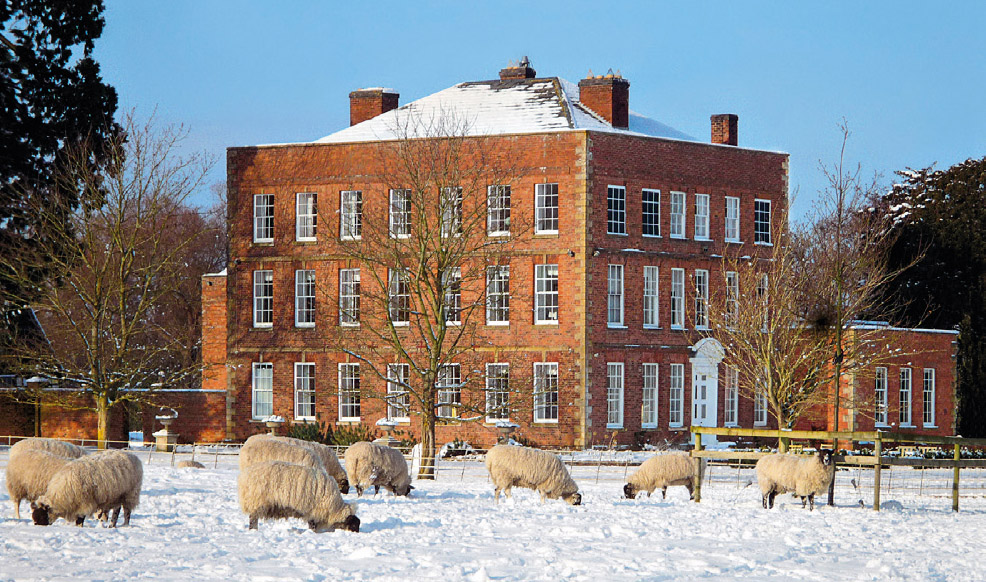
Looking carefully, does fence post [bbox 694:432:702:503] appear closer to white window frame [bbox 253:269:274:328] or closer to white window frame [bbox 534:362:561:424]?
white window frame [bbox 534:362:561:424]

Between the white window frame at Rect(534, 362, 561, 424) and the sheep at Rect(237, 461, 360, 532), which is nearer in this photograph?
the sheep at Rect(237, 461, 360, 532)

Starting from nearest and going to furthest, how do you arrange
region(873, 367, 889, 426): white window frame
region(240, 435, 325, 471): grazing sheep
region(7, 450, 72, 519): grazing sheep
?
region(7, 450, 72, 519): grazing sheep < region(240, 435, 325, 471): grazing sheep < region(873, 367, 889, 426): white window frame

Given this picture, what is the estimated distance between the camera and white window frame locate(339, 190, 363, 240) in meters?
47.6

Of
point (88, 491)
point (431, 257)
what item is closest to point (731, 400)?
point (431, 257)

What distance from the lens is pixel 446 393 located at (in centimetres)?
4622

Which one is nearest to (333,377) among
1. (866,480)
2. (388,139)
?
(388,139)

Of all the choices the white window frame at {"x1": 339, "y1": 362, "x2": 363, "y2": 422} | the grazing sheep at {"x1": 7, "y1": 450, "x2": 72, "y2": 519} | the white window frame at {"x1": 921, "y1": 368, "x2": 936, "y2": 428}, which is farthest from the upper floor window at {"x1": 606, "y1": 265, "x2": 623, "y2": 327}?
the grazing sheep at {"x1": 7, "y1": 450, "x2": 72, "y2": 519}

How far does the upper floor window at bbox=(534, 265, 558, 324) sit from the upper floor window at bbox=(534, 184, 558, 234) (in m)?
1.27

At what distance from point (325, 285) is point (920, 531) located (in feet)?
97.7

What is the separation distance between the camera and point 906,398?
164 feet

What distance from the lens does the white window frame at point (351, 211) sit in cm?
4762

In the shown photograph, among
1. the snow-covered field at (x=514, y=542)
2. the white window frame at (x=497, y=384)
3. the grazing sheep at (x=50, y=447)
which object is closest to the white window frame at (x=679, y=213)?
the white window frame at (x=497, y=384)

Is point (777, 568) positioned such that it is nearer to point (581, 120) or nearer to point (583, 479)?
point (583, 479)

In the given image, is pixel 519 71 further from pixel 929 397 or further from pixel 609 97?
pixel 929 397
